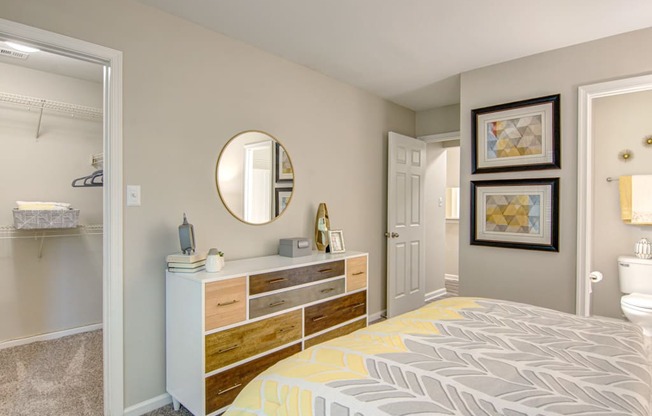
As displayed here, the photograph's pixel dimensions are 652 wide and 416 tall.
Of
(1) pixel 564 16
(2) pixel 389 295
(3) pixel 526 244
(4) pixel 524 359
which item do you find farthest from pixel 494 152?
(4) pixel 524 359

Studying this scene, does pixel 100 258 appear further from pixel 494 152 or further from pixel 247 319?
pixel 494 152

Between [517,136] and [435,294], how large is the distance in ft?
8.74

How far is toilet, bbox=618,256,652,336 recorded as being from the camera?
285 centimetres

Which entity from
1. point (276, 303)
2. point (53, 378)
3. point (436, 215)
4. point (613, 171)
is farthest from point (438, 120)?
point (53, 378)

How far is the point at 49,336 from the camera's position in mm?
3123

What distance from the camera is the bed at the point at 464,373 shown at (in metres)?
0.90

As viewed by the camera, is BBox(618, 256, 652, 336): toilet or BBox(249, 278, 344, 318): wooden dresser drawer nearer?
BBox(249, 278, 344, 318): wooden dresser drawer

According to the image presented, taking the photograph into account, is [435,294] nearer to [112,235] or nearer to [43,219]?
[112,235]

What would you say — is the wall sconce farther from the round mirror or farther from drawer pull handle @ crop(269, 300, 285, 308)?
drawer pull handle @ crop(269, 300, 285, 308)

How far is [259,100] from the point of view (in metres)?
2.71

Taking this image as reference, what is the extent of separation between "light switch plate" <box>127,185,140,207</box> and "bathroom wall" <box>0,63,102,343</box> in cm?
178

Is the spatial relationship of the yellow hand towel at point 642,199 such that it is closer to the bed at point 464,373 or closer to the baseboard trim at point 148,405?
the bed at point 464,373

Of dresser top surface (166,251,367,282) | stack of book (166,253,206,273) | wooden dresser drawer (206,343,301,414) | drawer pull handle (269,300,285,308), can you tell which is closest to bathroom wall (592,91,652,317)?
dresser top surface (166,251,367,282)

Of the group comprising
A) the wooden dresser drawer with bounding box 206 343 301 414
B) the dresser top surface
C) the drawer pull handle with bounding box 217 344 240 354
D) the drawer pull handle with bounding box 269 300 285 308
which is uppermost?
the dresser top surface
